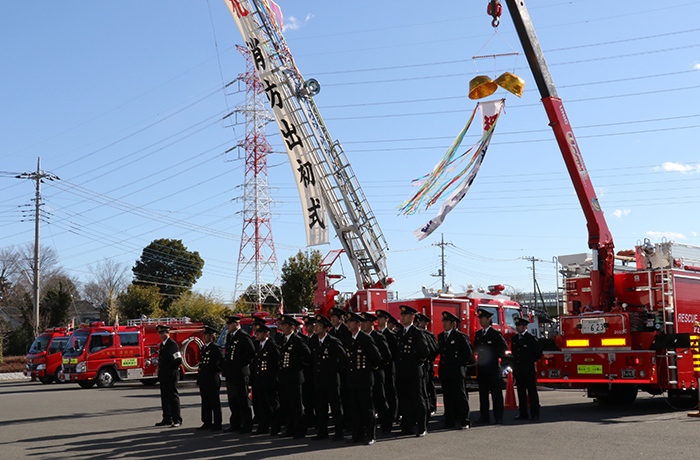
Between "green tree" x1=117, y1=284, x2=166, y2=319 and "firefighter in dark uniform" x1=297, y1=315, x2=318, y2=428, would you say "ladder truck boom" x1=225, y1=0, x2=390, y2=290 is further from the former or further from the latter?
"green tree" x1=117, y1=284, x2=166, y2=319

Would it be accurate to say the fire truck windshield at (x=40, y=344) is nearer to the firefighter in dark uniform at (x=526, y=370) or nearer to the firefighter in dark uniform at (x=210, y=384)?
the firefighter in dark uniform at (x=210, y=384)

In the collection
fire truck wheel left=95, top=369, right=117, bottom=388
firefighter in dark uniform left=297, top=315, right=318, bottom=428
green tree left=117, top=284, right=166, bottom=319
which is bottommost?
fire truck wheel left=95, top=369, right=117, bottom=388

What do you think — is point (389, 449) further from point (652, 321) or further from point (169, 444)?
point (652, 321)

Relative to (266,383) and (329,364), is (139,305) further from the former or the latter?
(329,364)

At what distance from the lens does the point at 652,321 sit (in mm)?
11508

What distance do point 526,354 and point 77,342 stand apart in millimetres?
17098

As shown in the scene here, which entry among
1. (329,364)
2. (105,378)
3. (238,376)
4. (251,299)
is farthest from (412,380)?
(251,299)

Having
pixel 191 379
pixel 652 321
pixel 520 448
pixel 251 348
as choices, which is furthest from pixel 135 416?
pixel 191 379

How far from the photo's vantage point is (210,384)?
11.0 m

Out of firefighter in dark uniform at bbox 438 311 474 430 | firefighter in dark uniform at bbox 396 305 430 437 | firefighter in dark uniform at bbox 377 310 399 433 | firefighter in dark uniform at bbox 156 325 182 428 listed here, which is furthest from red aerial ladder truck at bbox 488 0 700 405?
firefighter in dark uniform at bbox 156 325 182 428

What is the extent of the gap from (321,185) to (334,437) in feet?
29.9

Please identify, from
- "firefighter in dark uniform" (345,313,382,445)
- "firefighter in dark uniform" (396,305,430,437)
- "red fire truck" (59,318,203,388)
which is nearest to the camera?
"firefighter in dark uniform" (345,313,382,445)

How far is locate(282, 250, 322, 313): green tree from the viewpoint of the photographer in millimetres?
33906

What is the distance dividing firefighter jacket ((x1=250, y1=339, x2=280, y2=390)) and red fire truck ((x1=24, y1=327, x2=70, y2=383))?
63.1 ft
